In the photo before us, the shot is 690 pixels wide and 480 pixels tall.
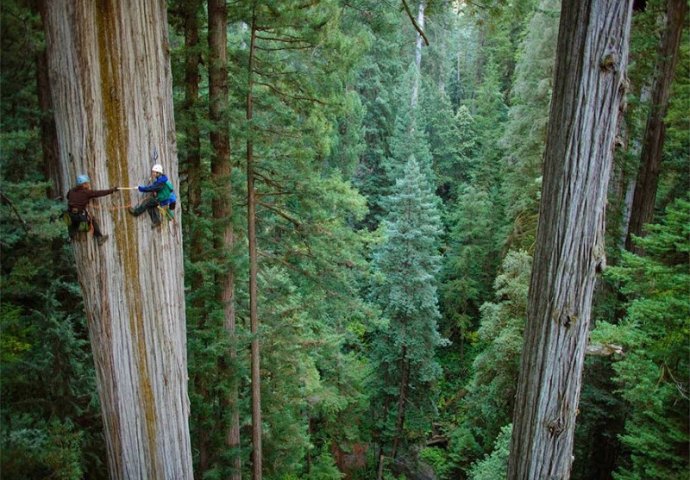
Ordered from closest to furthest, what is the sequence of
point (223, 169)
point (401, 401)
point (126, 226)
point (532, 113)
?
1. point (126, 226)
2. point (223, 169)
3. point (532, 113)
4. point (401, 401)

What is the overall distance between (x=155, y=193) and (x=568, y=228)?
2.65 metres

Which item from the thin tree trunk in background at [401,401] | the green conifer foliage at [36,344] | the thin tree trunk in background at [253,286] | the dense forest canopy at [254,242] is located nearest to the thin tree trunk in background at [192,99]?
the dense forest canopy at [254,242]

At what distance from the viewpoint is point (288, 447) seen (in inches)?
380

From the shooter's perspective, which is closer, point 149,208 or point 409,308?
point 149,208

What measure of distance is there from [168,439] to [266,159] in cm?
484

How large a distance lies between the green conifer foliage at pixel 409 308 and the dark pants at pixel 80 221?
1326cm

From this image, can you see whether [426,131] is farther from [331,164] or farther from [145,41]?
[145,41]

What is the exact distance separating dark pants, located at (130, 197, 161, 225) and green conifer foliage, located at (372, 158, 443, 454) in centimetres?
1310

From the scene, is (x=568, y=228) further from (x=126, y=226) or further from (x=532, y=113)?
(x=532, y=113)

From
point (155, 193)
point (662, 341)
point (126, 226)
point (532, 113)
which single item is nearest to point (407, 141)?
point (532, 113)

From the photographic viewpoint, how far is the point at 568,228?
300 centimetres

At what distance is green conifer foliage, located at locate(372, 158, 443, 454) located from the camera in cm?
1633

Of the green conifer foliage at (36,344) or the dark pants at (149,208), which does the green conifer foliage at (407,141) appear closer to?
the green conifer foliage at (36,344)

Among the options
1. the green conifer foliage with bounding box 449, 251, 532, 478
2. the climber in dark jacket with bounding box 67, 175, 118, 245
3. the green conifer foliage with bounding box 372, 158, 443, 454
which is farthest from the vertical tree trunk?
the green conifer foliage with bounding box 372, 158, 443, 454
